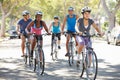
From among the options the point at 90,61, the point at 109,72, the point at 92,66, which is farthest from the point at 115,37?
the point at 92,66

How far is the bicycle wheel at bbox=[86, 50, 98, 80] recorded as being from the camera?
10.5 metres

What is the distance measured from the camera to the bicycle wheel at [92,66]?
10.5 m

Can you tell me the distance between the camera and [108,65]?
50.5 ft

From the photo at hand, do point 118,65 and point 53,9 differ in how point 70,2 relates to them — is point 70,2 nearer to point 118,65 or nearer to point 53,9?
point 53,9

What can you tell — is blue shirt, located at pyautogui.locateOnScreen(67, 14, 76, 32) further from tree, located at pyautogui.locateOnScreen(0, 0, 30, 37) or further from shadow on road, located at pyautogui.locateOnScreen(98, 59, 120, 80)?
tree, located at pyautogui.locateOnScreen(0, 0, 30, 37)

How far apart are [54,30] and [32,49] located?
351 centimetres

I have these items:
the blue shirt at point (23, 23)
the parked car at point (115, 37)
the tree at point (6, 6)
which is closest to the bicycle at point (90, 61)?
Result: the blue shirt at point (23, 23)

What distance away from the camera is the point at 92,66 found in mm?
10594

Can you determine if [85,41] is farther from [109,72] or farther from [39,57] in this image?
[109,72]

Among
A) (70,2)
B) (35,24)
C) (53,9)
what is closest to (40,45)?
(35,24)

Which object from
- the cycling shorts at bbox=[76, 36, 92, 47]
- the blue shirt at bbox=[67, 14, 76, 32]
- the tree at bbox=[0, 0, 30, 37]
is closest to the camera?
the cycling shorts at bbox=[76, 36, 92, 47]

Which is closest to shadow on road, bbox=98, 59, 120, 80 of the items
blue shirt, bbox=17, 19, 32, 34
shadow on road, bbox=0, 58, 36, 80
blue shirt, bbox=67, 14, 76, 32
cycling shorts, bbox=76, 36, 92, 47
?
cycling shorts, bbox=76, 36, 92, 47

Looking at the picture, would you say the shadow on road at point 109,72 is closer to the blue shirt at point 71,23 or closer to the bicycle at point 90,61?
the bicycle at point 90,61

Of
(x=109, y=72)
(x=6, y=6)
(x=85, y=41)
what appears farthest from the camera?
(x=6, y=6)
